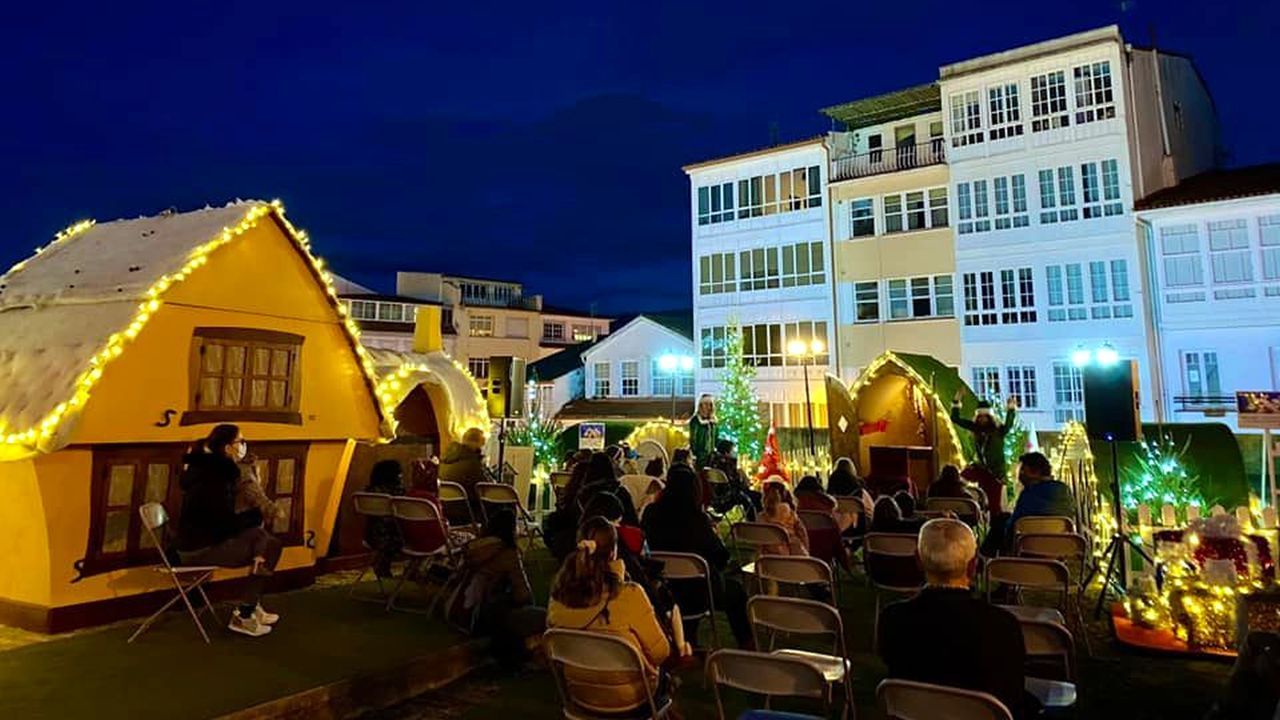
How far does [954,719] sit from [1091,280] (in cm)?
2268

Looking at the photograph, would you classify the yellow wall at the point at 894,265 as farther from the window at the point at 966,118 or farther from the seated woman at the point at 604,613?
the seated woman at the point at 604,613

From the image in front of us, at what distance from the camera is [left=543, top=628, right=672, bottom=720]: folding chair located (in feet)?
10.3

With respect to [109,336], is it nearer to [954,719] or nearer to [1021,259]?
[954,719]

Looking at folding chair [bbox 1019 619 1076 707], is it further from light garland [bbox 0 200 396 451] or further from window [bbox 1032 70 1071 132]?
window [bbox 1032 70 1071 132]

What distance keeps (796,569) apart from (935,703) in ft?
8.51

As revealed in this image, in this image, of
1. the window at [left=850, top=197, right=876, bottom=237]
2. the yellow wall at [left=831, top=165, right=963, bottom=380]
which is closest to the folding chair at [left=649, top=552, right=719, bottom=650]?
the yellow wall at [left=831, top=165, right=963, bottom=380]

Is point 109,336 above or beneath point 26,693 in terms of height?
above

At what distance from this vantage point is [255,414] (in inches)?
287

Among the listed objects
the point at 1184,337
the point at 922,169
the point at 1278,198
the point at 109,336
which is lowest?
the point at 109,336

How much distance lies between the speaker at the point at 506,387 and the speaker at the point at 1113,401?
813cm

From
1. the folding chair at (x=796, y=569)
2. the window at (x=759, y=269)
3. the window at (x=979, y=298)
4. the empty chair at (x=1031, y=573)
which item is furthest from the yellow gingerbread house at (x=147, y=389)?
the window at (x=759, y=269)

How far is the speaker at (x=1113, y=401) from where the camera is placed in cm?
714

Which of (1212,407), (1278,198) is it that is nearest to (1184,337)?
(1212,407)

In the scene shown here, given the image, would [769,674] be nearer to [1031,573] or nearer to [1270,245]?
[1031,573]
